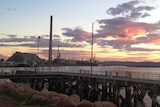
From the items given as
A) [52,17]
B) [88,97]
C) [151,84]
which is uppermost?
[52,17]

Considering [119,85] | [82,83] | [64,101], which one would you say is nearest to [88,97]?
[82,83]

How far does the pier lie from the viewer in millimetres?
38625

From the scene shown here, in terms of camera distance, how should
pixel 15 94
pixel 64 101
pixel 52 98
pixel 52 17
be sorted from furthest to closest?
pixel 52 17, pixel 15 94, pixel 52 98, pixel 64 101

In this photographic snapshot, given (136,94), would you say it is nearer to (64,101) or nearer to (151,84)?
(151,84)

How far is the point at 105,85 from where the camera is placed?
47.2 meters

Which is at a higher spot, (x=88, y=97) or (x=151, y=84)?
(x=151, y=84)

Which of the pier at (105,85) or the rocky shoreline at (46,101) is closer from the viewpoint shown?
the rocky shoreline at (46,101)

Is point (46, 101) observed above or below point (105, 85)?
below

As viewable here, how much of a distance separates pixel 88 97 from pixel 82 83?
3.64 meters

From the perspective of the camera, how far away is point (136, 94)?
A: 131ft

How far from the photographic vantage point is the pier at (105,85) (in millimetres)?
38625

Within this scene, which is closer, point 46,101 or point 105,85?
point 46,101

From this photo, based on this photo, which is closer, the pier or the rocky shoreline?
the rocky shoreline

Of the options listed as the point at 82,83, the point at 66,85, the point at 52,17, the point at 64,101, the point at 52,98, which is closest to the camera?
the point at 64,101
